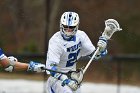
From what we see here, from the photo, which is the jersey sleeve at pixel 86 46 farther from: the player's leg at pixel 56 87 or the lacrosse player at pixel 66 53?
the player's leg at pixel 56 87

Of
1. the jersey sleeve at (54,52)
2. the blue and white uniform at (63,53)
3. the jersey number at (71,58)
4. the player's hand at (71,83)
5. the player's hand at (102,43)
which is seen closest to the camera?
the player's hand at (71,83)

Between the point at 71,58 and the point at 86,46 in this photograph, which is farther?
the point at 86,46

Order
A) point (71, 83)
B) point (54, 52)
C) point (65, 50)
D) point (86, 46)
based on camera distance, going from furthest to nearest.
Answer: point (86, 46), point (65, 50), point (54, 52), point (71, 83)

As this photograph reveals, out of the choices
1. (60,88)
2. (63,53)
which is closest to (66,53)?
(63,53)

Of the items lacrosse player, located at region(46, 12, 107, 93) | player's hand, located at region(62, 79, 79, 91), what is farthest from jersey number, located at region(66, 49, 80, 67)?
player's hand, located at region(62, 79, 79, 91)

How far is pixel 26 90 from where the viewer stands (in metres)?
20.4

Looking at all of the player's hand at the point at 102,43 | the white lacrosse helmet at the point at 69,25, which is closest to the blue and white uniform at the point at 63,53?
the white lacrosse helmet at the point at 69,25

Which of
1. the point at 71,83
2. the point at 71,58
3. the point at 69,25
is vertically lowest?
the point at 71,83

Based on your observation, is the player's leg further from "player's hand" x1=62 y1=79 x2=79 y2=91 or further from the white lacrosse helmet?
the white lacrosse helmet

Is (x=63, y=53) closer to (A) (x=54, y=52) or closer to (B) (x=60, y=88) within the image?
(A) (x=54, y=52)

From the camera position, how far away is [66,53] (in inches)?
422

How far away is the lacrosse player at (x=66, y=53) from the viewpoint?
34.2 ft

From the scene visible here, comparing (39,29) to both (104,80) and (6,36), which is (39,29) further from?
(104,80)

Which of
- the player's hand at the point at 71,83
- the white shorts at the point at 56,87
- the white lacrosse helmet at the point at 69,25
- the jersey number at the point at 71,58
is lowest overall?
the white shorts at the point at 56,87
